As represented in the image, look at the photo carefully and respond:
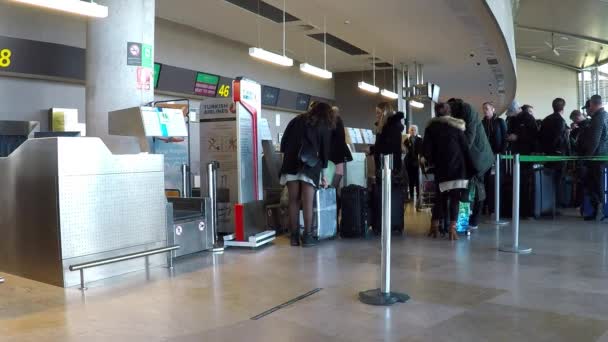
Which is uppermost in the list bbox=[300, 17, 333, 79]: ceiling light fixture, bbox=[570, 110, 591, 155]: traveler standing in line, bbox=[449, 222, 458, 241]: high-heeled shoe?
bbox=[300, 17, 333, 79]: ceiling light fixture

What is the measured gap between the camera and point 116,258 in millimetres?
4062

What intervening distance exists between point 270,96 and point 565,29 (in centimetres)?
1130

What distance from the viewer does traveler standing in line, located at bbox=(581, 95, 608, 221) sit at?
7.16 m

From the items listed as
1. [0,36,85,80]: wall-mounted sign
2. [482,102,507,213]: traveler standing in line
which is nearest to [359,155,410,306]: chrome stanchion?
[482,102,507,213]: traveler standing in line

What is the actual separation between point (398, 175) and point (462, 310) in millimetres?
3234

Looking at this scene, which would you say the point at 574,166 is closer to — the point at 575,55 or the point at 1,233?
the point at 1,233

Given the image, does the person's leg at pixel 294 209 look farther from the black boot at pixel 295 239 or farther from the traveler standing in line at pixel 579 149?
the traveler standing in line at pixel 579 149

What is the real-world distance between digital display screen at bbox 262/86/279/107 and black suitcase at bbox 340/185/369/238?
6291mm

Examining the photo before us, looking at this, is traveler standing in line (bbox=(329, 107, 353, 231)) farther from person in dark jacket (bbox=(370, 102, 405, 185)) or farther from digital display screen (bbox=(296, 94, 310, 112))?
digital display screen (bbox=(296, 94, 310, 112))

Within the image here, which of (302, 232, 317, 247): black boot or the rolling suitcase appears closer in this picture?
(302, 232, 317, 247): black boot

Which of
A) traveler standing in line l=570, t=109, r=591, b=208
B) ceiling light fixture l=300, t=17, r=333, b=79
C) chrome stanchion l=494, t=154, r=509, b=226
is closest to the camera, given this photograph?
chrome stanchion l=494, t=154, r=509, b=226

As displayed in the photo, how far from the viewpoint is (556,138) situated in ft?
25.6

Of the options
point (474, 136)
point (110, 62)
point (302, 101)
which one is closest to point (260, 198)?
point (110, 62)

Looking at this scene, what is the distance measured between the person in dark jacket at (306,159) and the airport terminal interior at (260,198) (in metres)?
0.02
